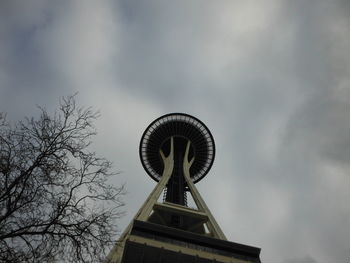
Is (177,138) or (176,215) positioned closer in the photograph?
(176,215)

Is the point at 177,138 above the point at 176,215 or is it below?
above

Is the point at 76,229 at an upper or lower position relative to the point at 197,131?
lower

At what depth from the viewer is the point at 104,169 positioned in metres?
7.96

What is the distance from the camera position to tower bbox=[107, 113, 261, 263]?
68.6ft

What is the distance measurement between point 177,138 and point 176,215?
58.2 feet

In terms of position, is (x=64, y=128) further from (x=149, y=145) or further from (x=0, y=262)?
(x=149, y=145)

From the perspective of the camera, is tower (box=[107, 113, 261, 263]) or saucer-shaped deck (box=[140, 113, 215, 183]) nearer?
tower (box=[107, 113, 261, 263])

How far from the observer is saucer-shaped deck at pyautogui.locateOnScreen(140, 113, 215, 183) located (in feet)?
162

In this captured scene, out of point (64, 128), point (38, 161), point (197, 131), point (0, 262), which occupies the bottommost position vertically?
point (0, 262)

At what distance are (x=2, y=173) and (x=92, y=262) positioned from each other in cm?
319

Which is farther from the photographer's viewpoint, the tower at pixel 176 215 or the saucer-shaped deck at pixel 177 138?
the saucer-shaped deck at pixel 177 138

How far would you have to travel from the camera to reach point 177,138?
50.1 meters

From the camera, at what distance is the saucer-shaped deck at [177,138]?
162 ft

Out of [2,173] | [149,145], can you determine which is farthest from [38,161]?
[149,145]
